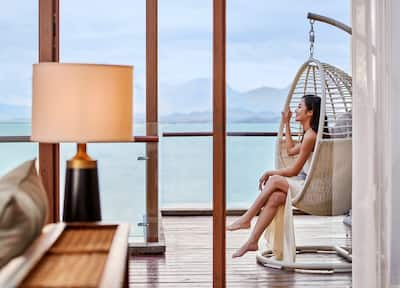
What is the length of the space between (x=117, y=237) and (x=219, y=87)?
1.73 metres

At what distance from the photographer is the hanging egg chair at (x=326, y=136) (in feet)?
11.7

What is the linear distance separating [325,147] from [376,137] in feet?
0.97

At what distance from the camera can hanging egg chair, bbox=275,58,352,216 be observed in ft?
11.7

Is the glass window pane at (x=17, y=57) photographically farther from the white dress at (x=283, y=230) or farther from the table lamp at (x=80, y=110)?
the white dress at (x=283, y=230)

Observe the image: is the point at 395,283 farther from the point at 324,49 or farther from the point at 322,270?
the point at 324,49

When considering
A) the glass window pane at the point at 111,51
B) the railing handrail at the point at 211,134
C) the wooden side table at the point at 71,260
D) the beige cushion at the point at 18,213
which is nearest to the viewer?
the wooden side table at the point at 71,260

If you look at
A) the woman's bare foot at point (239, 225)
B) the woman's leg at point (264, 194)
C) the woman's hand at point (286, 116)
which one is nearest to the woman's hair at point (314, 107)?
the woman's hand at point (286, 116)

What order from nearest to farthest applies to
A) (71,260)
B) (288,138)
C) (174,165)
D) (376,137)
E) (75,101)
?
(71,260) → (75,101) → (376,137) → (288,138) → (174,165)

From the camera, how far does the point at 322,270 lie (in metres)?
3.66

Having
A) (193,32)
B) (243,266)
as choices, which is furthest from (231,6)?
(243,266)

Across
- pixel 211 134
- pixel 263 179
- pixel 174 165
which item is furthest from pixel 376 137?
pixel 174 165

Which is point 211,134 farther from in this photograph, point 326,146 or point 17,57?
point 17,57

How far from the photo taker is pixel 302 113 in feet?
11.8

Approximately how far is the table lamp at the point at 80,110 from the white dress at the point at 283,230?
123cm
